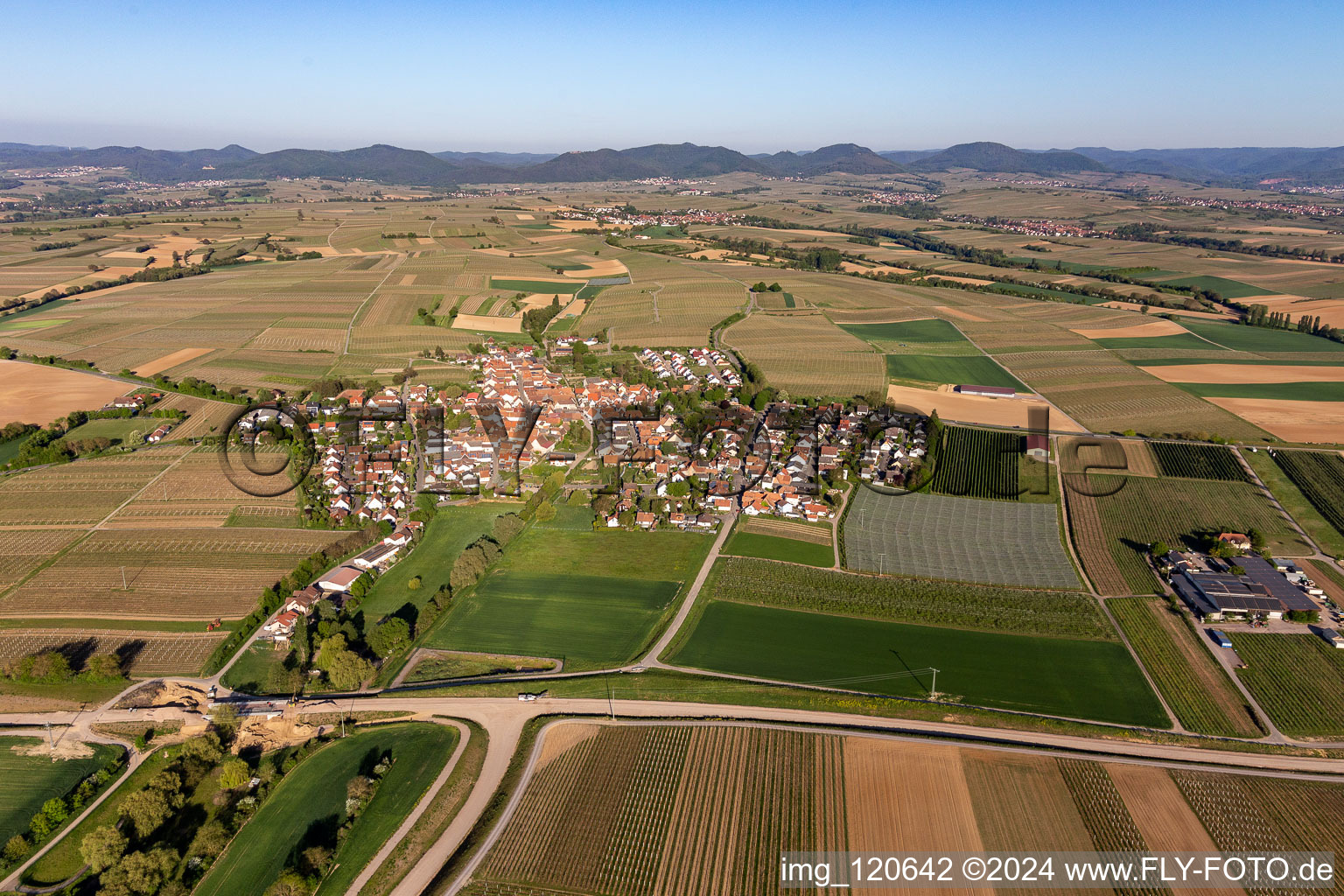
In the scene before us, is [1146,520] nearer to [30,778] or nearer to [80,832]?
[80,832]

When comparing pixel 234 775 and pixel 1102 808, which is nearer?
pixel 1102 808

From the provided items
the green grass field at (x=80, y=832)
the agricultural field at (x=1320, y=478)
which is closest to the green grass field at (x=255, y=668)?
the green grass field at (x=80, y=832)

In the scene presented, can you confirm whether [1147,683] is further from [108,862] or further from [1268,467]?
[108,862]

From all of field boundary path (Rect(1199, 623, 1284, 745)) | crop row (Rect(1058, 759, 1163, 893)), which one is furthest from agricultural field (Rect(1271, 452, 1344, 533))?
crop row (Rect(1058, 759, 1163, 893))

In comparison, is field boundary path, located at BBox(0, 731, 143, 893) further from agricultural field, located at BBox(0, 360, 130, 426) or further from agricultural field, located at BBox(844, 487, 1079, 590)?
agricultural field, located at BBox(0, 360, 130, 426)

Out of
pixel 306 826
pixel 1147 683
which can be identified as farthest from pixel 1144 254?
pixel 306 826

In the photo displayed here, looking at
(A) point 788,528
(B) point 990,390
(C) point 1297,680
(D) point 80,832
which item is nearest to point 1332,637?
(C) point 1297,680

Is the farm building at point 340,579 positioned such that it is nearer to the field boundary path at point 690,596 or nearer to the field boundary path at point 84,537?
the field boundary path at point 84,537
